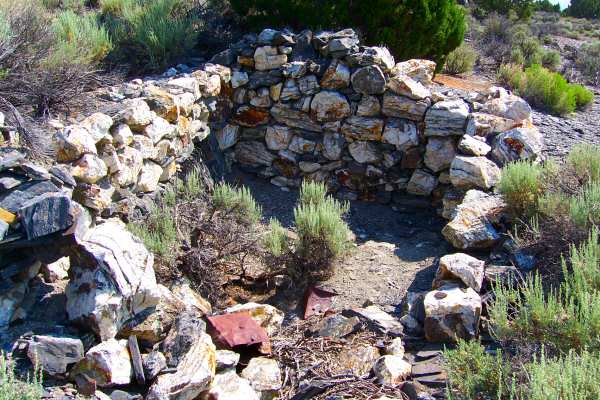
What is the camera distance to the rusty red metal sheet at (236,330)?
3844 mm

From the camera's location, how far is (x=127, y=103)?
5.27 metres

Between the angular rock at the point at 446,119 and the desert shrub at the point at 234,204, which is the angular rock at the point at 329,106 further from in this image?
the desert shrub at the point at 234,204

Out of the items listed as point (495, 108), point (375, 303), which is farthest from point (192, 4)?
point (375, 303)

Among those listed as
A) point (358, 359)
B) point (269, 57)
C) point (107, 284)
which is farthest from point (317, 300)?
point (269, 57)

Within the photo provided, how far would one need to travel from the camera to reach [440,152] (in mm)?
6480

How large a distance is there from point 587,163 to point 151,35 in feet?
15.5

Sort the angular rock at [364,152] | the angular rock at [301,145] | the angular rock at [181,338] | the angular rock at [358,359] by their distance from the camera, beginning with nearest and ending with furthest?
the angular rock at [181,338] → the angular rock at [358,359] → the angular rock at [364,152] → the angular rock at [301,145]

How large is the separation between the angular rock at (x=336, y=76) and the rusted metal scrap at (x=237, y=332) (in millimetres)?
3444

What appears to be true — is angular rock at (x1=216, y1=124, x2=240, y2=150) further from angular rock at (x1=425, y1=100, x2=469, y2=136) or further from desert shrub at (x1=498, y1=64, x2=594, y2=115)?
desert shrub at (x1=498, y1=64, x2=594, y2=115)

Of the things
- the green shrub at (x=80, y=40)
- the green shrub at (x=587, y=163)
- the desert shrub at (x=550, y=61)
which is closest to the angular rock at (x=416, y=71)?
the green shrub at (x=587, y=163)

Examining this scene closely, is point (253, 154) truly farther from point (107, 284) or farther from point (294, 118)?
point (107, 284)

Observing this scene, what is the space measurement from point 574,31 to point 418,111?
48.4 ft

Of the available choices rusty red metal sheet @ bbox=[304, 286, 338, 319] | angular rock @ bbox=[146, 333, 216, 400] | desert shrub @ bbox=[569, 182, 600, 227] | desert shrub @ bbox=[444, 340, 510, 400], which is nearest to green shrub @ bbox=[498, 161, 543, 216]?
desert shrub @ bbox=[569, 182, 600, 227]

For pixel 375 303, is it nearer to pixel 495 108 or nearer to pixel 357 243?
pixel 357 243
